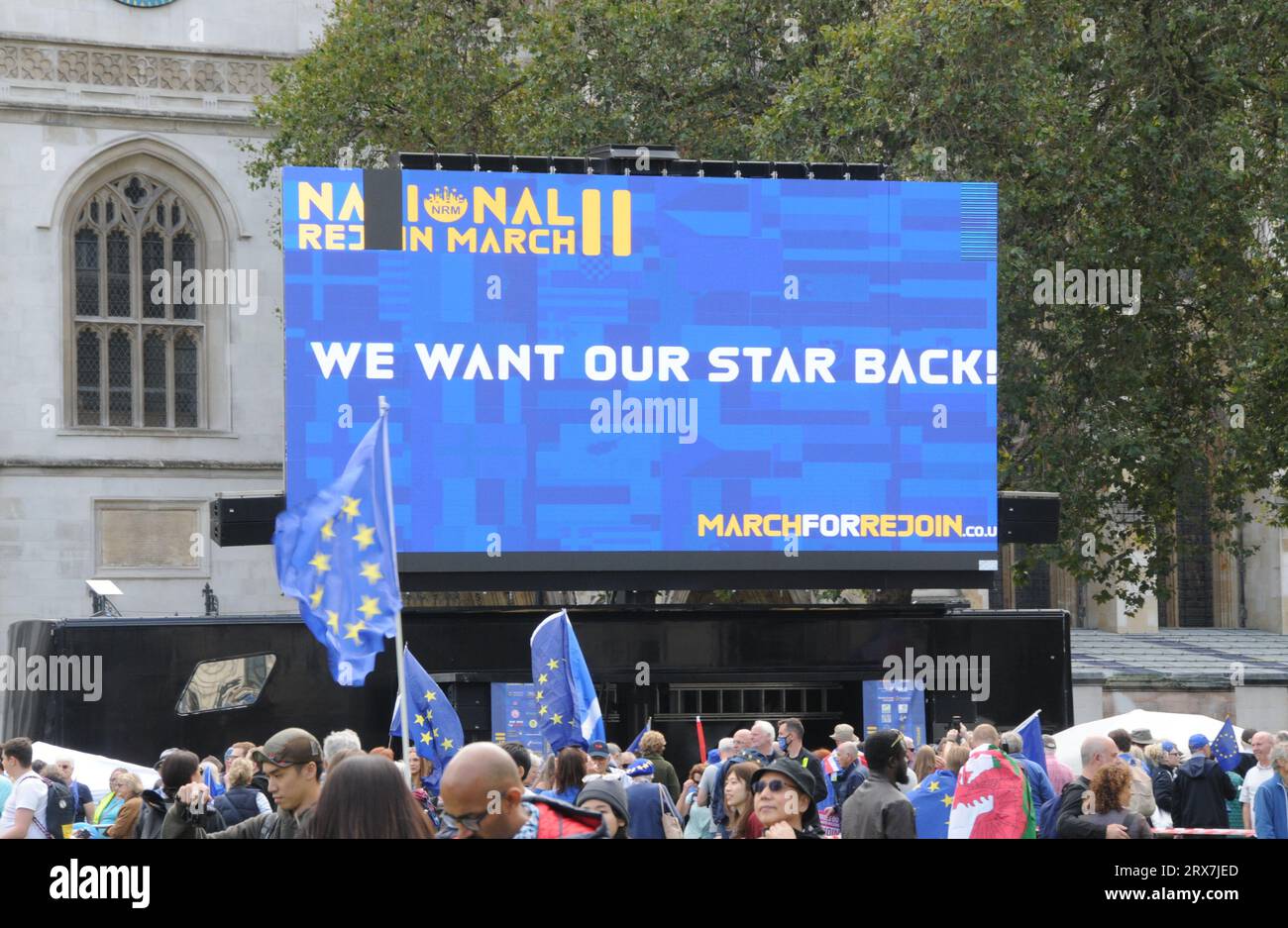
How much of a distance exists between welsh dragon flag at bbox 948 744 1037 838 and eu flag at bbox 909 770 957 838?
3.99 feet

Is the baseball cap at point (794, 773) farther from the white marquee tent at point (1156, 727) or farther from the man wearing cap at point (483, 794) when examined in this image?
the white marquee tent at point (1156, 727)

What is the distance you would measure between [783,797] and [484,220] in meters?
13.6

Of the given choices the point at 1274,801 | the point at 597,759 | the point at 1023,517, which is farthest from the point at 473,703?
the point at 1274,801

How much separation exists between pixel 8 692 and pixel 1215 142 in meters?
17.4

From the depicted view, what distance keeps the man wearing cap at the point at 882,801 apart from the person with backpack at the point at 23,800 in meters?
5.56

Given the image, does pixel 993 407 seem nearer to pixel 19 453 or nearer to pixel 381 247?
pixel 381 247

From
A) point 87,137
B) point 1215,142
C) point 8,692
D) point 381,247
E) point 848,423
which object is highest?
point 87,137

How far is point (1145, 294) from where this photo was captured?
89.5ft

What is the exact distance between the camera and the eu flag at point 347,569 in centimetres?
1251

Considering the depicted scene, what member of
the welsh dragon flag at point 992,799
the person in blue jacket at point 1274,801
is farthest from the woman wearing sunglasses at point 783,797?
the person in blue jacket at point 1274,801

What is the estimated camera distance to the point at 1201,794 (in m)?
15.2

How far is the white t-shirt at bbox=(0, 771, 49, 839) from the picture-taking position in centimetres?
1191

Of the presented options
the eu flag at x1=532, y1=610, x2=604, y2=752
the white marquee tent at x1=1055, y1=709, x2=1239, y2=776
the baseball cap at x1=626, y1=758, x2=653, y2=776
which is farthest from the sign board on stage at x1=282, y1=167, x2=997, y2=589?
the baseball cap at x1=626, y1=758, x2=653, y2=776
